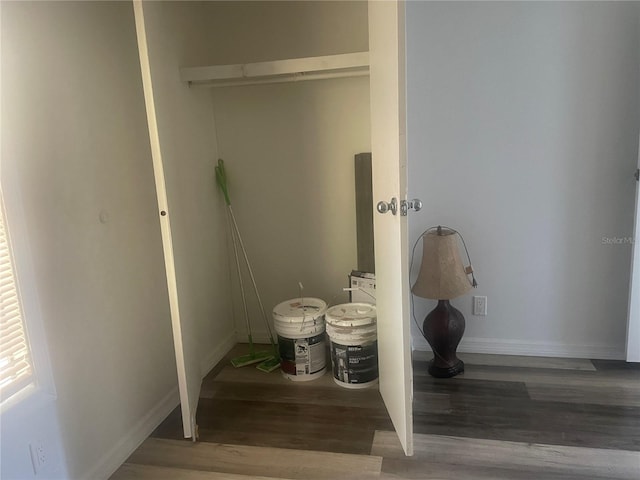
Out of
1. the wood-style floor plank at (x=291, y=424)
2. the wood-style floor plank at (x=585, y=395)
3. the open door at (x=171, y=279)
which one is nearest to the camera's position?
the open door at (x=171, y=279)

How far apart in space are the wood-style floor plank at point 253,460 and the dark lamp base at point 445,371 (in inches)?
29.4

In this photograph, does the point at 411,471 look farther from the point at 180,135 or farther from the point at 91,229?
the point at 180,135

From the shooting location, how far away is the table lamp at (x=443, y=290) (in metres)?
2.48

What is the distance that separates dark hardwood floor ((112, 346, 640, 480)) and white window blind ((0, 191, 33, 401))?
0.65m

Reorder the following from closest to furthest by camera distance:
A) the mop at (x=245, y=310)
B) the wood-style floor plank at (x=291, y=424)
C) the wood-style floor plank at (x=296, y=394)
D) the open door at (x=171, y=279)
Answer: the open door at (x=171, y=279) → the wood-style floor plank at (x=291, y=424) → the wood-style floor plank at (x=296, y=394) → the mop at (x=245, y=310)

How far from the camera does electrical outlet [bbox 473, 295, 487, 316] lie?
9.16ft

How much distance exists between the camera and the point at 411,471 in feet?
6.16

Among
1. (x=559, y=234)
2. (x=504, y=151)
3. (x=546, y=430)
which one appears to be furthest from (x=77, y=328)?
(x=559, y=234)

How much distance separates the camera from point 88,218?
1.88 m

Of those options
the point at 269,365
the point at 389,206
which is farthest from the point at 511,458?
the point at 269,365

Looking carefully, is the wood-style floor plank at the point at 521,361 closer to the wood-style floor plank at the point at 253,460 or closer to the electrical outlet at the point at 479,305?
the electrical outlet at the point at 479,305

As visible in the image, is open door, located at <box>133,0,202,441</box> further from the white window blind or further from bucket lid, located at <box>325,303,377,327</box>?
bucket lid, located at <box>325,303,377,327</box>

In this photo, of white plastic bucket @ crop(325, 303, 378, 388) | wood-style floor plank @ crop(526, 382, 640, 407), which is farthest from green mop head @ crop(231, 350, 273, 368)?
wood-style floor plank @ crop(526, 382, 640, 407)

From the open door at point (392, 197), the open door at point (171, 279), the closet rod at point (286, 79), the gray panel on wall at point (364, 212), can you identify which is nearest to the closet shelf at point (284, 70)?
the closet rod at point (286, 79)
